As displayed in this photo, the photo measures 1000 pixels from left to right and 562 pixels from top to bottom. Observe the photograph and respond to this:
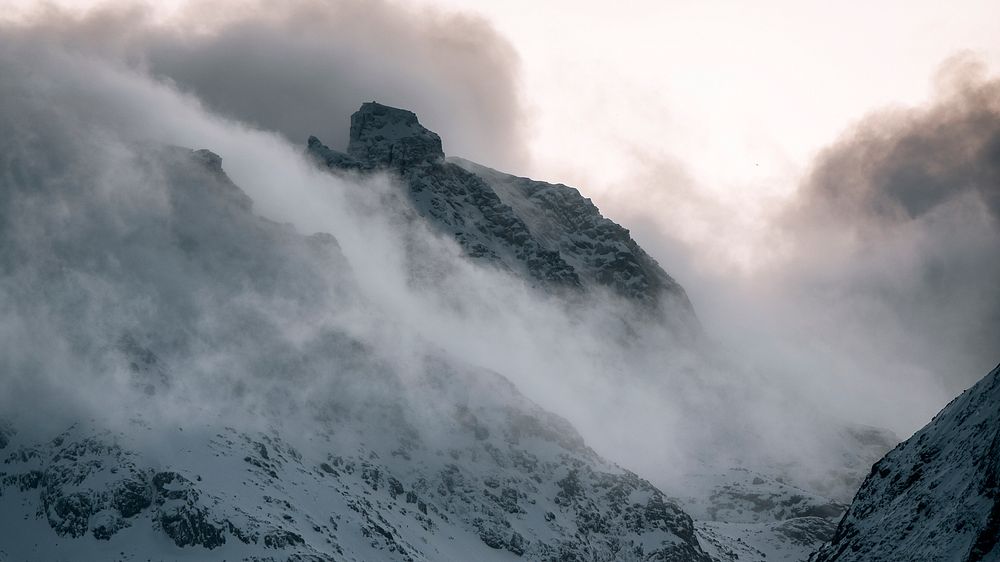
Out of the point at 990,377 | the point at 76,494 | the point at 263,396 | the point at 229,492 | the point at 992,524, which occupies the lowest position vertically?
the point at 76,494

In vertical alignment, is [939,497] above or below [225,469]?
above

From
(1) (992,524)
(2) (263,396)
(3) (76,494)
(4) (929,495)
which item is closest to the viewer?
(1) (992,524)

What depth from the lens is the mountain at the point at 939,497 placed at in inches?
1596

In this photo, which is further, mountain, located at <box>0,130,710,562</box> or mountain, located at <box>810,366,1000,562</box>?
mountain, located at <box>0,130,710,562</box>

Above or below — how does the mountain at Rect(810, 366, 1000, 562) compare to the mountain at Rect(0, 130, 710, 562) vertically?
above

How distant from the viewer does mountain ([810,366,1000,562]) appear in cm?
4053

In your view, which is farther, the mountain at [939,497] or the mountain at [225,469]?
the mountain at [225,469]

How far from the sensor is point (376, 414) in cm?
19775

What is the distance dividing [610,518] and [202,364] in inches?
3315

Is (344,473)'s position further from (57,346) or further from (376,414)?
(57,346)

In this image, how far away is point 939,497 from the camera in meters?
44.8

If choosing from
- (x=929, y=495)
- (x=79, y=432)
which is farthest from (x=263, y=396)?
(x=929, y=495)

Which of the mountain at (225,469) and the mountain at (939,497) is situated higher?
the mountain at (939,497)

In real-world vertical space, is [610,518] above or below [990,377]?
below
